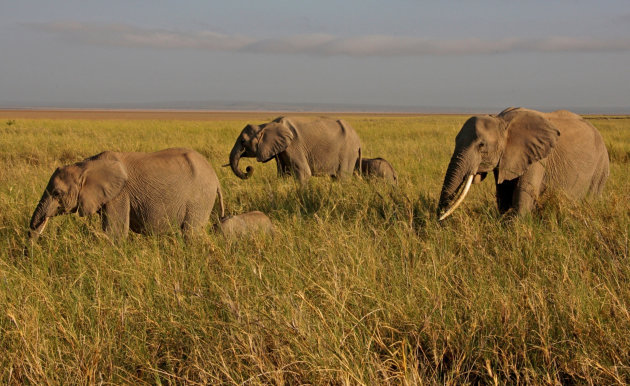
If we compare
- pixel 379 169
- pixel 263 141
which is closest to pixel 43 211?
pixel 263 141

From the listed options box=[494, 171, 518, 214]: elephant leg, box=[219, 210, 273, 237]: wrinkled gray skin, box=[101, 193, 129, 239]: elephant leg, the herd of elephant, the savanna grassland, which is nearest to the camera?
the savanna grassland

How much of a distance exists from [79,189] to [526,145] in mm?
3971

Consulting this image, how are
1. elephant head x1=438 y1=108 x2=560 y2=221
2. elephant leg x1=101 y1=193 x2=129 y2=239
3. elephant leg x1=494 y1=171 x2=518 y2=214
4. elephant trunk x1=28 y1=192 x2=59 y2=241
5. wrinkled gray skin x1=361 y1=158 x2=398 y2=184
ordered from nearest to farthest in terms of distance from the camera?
elephant trunk x1=28 y1=192 x2=59 y2=241 → elephant leg x1=101 y1=193 x2=129 y2=239 → elephant head x1=438 y1=108 x2=560 y2=221 → elephant leg x1=494 y1=171 x2=518 y2=214 → wrinkled gray skin x1=361 y1=158 x2=398 y2=184

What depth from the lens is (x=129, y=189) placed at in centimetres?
451

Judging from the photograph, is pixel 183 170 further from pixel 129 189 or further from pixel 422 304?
pixel 422 304

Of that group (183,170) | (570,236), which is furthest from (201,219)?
(570,236)

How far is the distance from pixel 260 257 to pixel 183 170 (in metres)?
1.27

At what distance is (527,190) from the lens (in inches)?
204

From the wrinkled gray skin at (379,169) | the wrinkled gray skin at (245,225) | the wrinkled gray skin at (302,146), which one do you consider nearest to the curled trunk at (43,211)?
the wrinkled gray skin at (245,225)

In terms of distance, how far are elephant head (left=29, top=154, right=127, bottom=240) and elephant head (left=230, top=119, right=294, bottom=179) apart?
149 inches

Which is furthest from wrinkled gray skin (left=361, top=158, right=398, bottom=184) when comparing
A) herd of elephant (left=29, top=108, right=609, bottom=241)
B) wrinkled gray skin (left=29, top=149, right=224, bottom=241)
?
wrinkled gray skin (left=29, top=149, right=224, bottom=241)

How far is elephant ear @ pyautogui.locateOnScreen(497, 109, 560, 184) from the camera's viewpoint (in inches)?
200

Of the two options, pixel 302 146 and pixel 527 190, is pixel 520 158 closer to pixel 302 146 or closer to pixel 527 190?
pixel 527 190

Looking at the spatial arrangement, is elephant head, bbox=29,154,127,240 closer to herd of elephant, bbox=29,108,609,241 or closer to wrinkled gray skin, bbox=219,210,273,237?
herd of elephant, bbox=29,108,609,241
